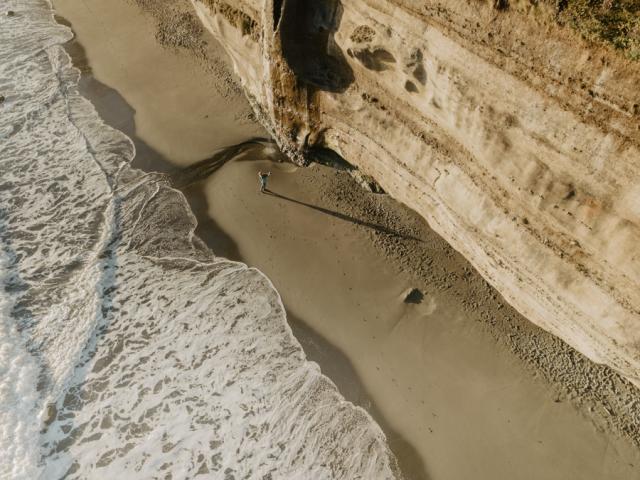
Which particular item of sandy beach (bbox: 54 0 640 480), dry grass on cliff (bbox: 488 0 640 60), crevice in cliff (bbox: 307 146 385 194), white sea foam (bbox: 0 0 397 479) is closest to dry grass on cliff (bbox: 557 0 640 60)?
dry grass on cliff (bbox: 488 0 640 60)

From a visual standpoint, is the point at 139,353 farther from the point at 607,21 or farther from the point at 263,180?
the point at 607,21

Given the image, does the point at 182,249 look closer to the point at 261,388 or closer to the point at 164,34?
the point at 261,388

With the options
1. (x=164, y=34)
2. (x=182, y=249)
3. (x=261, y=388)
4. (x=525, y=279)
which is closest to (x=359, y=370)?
(x=261, y=388)

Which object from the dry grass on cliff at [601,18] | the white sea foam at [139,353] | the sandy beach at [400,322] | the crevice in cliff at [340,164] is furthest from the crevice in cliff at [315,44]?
the white sea foam at [139,353]

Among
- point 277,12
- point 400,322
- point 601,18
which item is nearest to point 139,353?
point 400,322

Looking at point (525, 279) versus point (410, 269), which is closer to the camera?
point (525, 279)

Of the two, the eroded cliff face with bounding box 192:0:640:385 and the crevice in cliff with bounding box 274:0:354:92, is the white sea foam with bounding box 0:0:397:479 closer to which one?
the eroded cliff face with bounding box 192:0:640:385

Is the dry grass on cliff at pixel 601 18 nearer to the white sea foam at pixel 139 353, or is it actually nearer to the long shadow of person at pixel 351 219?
the long shadow of person at pixel 351 219
